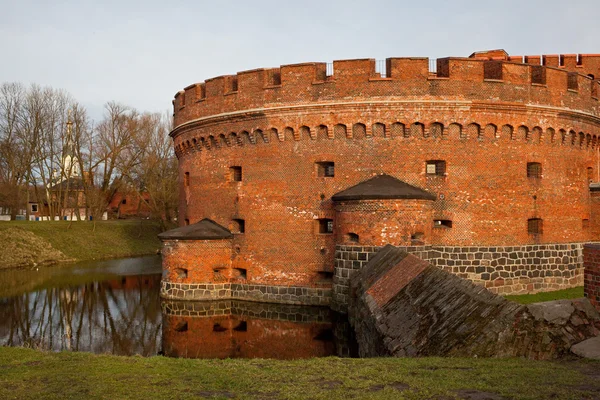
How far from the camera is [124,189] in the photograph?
37.6 metres

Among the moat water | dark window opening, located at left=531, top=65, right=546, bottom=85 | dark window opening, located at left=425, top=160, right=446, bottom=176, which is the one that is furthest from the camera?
A: dark window opening, located at left=531, top=65, right=546, bottom=85

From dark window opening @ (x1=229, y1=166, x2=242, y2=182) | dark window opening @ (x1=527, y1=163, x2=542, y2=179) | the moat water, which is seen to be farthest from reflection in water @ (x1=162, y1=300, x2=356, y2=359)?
dark window opening @ (x1=527, y1=163, x2=542, y2=179)

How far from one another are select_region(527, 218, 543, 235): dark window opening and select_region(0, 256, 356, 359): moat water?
→ 625 centimetres

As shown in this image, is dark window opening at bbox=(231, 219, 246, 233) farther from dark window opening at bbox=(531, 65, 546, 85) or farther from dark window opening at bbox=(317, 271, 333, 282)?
dark window opening at bbox=(531, 65, 546, 85)

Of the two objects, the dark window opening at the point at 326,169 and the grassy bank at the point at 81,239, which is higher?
the dark window opening at the point at 326,169

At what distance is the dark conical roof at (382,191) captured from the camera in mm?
12562

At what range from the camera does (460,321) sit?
634cm

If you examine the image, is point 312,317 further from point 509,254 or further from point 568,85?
point 568,85

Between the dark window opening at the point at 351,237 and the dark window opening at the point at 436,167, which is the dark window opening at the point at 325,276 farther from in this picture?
the dark window opening at the point at 436,167

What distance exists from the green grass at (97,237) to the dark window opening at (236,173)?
52.4ft

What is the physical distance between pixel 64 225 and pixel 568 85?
90.8 ft

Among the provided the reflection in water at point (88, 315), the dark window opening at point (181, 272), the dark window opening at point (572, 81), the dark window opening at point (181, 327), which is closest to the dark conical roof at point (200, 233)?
the dark window opening at point (181, 272)

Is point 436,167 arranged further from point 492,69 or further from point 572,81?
point 572,81

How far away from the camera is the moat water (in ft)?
34.8
